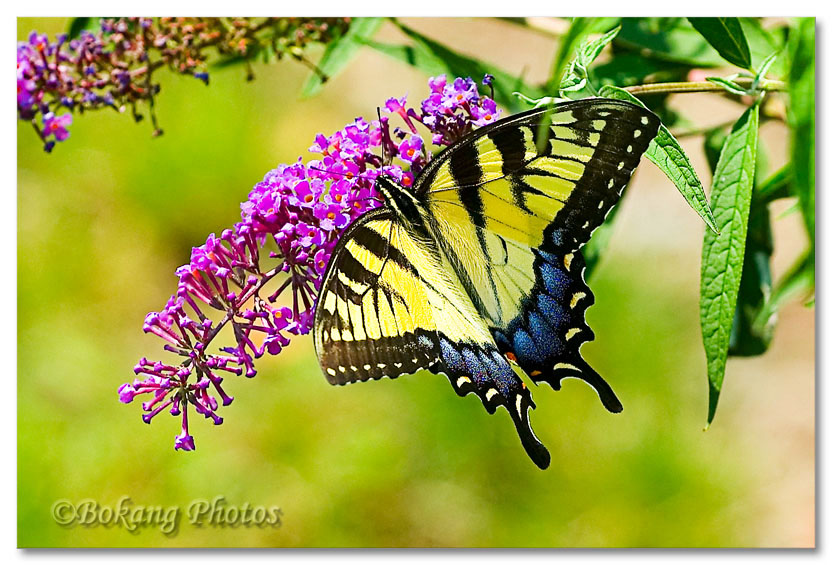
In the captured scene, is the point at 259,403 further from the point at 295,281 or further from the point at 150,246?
the point at 295,281

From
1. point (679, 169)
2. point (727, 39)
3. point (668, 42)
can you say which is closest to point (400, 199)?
point (679, 169)

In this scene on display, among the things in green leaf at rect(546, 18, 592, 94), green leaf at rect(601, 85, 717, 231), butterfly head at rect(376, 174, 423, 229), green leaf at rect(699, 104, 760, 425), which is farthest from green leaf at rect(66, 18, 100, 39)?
green leaf at rect(699, 104, 760, 425)

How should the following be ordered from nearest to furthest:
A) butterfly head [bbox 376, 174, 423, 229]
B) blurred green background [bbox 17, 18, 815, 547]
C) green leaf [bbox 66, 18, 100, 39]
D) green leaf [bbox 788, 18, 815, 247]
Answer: green leaf [bbox 788, 18, 815, 247] < butterfly head [bbox 376, 174, 423, 229] < green leaf [bbox 66, 18, 100, 39] < blurred green background [bbox 17, 18, 815, 547]

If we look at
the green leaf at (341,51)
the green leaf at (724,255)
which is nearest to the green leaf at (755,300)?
the green leaf at (724,255)

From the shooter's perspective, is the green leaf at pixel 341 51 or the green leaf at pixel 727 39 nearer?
the green leaf at pixel 727 39

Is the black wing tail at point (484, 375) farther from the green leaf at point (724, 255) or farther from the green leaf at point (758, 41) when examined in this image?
the green leaf at point (758, 41)

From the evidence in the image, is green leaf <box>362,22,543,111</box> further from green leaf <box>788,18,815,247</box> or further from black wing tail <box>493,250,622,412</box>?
green leaf <box>788,18,815,247</box>

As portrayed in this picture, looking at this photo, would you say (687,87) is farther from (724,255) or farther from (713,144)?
(713,144)

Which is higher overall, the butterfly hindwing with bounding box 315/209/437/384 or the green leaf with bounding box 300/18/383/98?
the green leaf with bounding box 300/18/383/98
